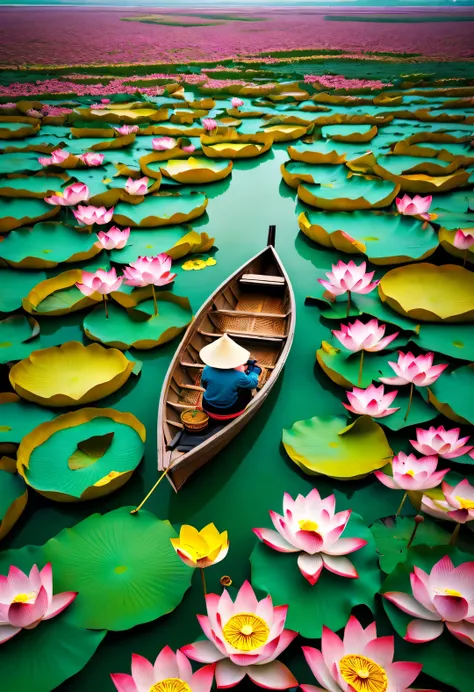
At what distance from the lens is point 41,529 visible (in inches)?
75.4

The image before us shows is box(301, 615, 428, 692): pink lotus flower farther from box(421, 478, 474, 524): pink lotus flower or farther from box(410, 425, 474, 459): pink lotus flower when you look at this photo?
box(410, 425, 474, 459): pink lotus flower

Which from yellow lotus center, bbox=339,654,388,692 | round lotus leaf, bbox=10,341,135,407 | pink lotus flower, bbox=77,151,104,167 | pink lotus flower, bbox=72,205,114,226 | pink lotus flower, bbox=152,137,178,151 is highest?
pink lotus flower, bbox=152,137,178,151

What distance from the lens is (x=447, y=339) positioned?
2.75m

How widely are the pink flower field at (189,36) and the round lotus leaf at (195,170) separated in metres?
6.80

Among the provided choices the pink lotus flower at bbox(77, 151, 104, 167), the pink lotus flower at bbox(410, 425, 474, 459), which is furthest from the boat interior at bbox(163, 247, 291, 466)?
the pink lotus flower at bbox(77, 151, 104, 167)

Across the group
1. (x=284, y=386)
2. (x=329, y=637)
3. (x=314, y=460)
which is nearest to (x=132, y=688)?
(x=329, y=637)

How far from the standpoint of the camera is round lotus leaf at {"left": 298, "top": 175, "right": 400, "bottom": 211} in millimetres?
4227

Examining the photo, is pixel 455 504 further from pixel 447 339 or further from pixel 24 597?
pixel 24 597

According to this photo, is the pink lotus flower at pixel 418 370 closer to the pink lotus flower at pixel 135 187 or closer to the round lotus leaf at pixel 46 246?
the round lotus leaf at pixel 46 246

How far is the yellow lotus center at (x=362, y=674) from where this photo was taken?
4.15 ft

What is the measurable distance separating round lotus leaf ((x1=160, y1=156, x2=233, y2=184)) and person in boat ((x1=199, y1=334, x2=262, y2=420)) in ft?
10.9

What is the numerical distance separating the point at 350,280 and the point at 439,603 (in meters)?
1.86

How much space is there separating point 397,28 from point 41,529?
17333 millimetres

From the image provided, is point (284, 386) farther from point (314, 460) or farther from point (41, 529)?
point (41, 529)
